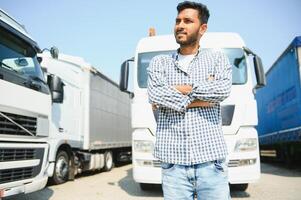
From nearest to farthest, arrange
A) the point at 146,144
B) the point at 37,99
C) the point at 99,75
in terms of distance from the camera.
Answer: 1. the point at 37,99
2. the point at 146,144
3. the point at 99,75

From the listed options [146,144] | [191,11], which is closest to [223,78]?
[191,11]

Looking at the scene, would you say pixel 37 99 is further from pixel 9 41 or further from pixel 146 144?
pixel 146 144

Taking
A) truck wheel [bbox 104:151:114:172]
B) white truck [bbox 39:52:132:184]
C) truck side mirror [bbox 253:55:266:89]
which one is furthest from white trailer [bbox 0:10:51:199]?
truck wheel [bbox 104:151:114:172]

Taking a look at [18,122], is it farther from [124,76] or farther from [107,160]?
[107,160]

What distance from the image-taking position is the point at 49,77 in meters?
6.96

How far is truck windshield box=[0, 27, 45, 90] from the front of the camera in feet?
16.7

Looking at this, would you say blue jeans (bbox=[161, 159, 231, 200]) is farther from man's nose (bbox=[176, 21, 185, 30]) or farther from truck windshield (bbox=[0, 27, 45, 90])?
truck windshield (bbox=[0, 27, 45, 90])

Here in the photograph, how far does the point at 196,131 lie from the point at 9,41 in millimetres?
4135

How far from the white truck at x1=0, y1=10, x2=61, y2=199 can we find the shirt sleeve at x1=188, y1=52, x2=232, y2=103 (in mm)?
3152

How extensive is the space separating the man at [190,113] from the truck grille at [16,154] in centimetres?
306

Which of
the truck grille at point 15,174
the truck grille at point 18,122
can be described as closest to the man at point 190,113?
the truck grille at point 18,122

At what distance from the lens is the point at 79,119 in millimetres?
10438

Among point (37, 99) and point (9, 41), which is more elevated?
point (9, 41)

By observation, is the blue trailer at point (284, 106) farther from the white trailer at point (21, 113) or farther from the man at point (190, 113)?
the man at point (190, 113)
